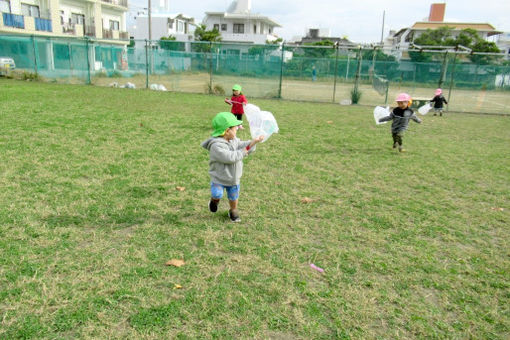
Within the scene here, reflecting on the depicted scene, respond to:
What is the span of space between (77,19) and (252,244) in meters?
36.9

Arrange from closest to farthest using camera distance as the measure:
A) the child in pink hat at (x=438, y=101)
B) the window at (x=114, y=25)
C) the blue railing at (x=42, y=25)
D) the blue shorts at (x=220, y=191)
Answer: the blue shorts at (x=220, y=191) < the child in pink hat at (x=438, y=101) < the blue railing at (x=42, y=25) < the window at (x=114, y=25)

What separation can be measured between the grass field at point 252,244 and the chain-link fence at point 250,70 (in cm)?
1172

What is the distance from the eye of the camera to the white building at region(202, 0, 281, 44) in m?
61.4

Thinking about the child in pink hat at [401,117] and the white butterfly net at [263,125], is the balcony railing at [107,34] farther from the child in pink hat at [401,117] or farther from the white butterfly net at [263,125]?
the white butterfly net at [263,125]

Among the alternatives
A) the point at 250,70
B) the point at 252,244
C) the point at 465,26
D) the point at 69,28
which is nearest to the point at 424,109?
the point at 252,244

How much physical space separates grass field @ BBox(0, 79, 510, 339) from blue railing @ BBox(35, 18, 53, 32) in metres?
27.0

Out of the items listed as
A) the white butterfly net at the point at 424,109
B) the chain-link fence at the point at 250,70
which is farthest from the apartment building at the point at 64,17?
the white butterfly net at the point at 424,109

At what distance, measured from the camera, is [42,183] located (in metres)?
4.95

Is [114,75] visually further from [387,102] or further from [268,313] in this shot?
[268,313]

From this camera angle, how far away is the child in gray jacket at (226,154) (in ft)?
12.7

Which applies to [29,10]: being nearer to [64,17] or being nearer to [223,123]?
[64,17]

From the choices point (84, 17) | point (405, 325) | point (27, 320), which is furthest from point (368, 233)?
point (84, 17)

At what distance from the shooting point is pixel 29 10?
29.6 metres

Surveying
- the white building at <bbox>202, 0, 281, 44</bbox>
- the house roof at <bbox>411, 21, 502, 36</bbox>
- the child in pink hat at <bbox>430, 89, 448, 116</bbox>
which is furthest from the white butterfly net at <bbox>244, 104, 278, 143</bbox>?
the house roof at <bbox>411, 21, 502, 36</bbox>
